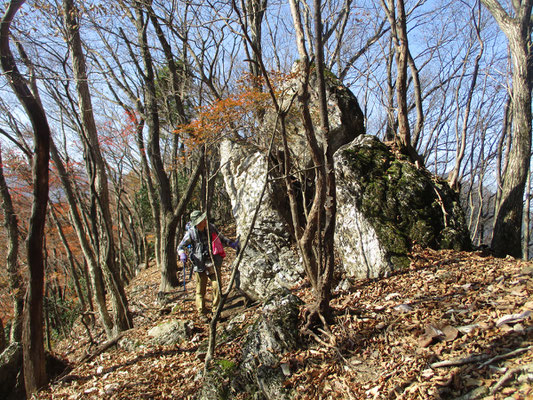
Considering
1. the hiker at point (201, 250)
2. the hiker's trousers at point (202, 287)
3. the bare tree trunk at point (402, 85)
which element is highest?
the bare tree trunk at point (402, 85)

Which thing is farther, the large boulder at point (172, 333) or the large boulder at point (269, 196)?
the large boulder at point (269, 196)

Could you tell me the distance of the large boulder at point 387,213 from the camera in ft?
15.7

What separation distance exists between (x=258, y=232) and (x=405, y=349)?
12.9ft

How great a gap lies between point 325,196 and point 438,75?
12.4m

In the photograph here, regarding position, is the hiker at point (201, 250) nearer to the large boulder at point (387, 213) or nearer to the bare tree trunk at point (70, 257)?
the large boulder at point (387, 213)

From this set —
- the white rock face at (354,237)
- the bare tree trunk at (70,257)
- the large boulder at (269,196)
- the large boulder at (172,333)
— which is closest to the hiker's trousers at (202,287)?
the large boulder at (172,333)

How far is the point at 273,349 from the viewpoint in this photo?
3.26 m

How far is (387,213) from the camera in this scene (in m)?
5.09

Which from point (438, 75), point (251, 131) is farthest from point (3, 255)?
point (438, 75)

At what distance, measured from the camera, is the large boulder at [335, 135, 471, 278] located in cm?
479

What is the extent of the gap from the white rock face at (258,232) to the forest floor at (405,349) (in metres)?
0.76

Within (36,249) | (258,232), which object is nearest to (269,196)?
(258,232)

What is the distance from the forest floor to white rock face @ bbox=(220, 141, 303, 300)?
2.48ft

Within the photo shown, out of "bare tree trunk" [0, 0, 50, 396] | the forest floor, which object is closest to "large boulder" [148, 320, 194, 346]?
the forest floor
